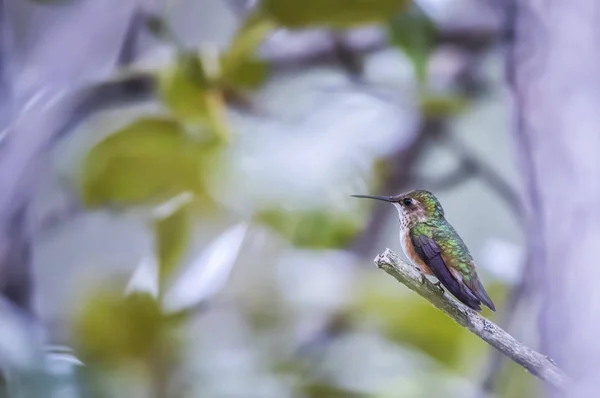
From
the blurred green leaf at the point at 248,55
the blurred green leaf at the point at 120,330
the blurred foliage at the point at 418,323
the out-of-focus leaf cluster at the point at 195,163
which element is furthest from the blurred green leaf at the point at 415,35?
the blurred green leaf at the point at 120,330

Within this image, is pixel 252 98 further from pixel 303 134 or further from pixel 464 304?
pixel 464 304

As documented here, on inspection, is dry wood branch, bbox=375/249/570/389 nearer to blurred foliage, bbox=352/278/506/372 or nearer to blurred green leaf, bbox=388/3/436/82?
blurred foliage, bbox=352/278/506/372

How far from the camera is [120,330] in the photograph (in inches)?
24.2

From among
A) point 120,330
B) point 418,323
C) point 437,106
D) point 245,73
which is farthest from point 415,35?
point 120,330

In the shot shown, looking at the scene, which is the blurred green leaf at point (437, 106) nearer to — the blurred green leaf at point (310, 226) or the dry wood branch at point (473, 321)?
the blurred green leaf at point (310, 226)

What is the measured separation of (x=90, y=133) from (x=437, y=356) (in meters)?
0.42

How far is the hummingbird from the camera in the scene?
1.39ft

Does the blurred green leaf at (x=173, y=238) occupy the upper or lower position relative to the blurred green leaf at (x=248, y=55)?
lower

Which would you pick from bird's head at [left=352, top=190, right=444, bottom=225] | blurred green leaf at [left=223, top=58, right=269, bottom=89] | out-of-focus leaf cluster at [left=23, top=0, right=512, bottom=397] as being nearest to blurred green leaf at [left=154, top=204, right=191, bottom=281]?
out-of-focus leaf cluster at [left=23, top=0, right=512, bottom=397]

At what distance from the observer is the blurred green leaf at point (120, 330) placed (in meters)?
0.62

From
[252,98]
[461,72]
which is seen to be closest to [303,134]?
[252,98]

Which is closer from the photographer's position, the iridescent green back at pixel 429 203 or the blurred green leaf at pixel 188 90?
the iridescent green back at pixel 429 203

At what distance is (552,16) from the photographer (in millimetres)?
550

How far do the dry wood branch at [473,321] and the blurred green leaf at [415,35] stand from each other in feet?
0.99
